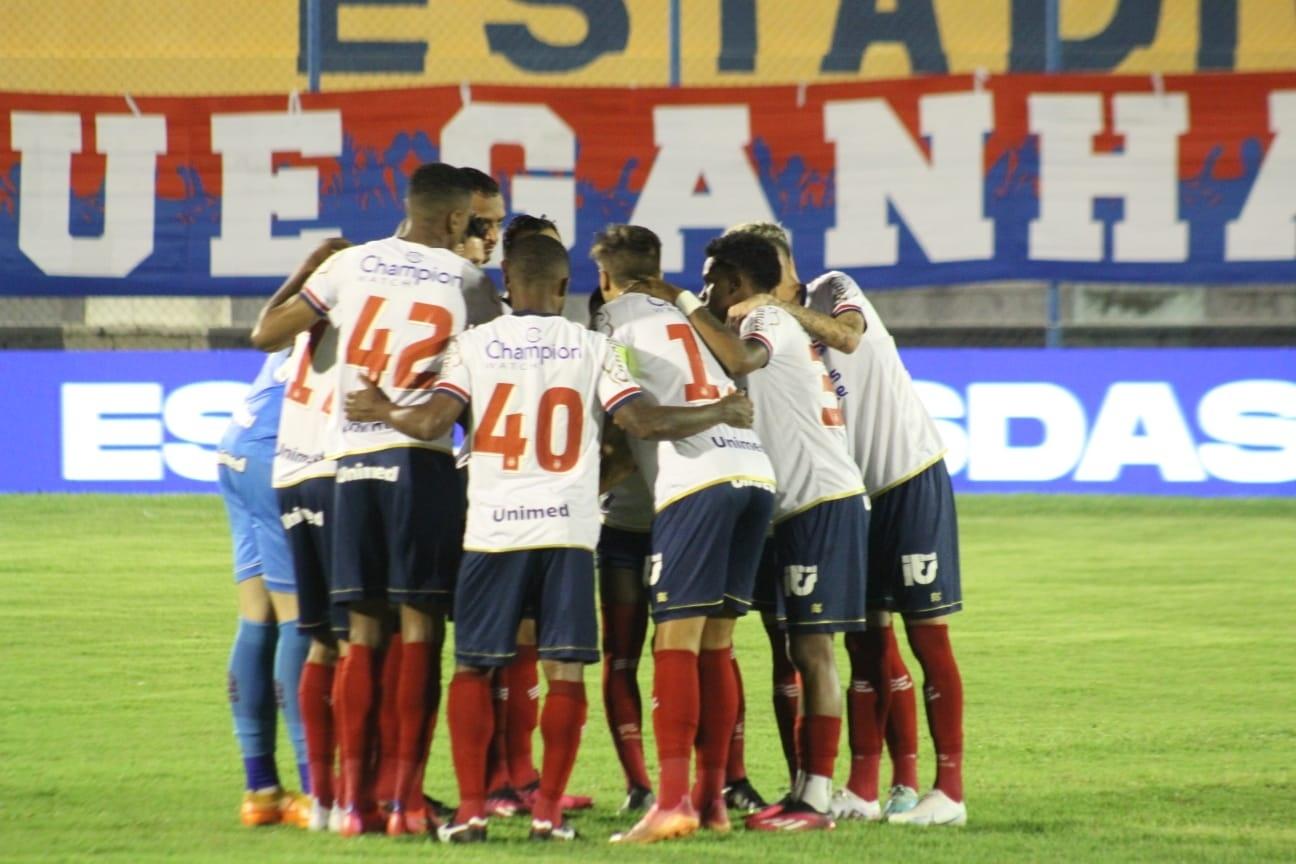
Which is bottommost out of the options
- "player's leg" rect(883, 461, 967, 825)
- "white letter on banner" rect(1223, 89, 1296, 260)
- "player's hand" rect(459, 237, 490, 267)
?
"player's leg" rect(883, 461, 967, 825)

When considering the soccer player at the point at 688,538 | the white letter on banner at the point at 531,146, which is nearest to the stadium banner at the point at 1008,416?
the white letter on banner at the point at 531,146

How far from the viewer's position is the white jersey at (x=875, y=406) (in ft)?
19.7

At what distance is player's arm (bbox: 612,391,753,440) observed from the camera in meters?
5.36

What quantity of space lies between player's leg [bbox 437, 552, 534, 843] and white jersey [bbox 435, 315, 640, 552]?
0.06 metres

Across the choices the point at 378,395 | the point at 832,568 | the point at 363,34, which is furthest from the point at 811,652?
the point at 363,34

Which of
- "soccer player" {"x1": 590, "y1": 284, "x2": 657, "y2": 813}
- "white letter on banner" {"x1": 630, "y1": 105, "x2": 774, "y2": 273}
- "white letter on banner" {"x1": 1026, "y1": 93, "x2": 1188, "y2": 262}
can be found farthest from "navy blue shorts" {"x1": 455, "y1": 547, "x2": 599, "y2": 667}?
"white letter on banner" {"x1": 1026, "y1": 93, "x2": 1188, "y2": 262}

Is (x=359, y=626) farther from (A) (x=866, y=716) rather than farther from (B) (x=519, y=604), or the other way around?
(A) (x=866, y=716)

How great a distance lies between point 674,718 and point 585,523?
2.00 feet

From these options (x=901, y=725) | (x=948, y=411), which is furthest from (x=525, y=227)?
(x=948, y=411)

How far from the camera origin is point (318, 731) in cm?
557

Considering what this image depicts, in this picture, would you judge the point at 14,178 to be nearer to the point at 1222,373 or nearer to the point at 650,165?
the point at 650,165

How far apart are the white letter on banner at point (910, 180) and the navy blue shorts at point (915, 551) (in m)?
9.67

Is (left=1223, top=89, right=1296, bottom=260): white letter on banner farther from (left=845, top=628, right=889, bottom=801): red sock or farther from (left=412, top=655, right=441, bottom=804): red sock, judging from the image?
(left=412, top=655, right=441, bottom=804): red sock

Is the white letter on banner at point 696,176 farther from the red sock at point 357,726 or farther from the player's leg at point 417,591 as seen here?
the red sock at point 357,726
